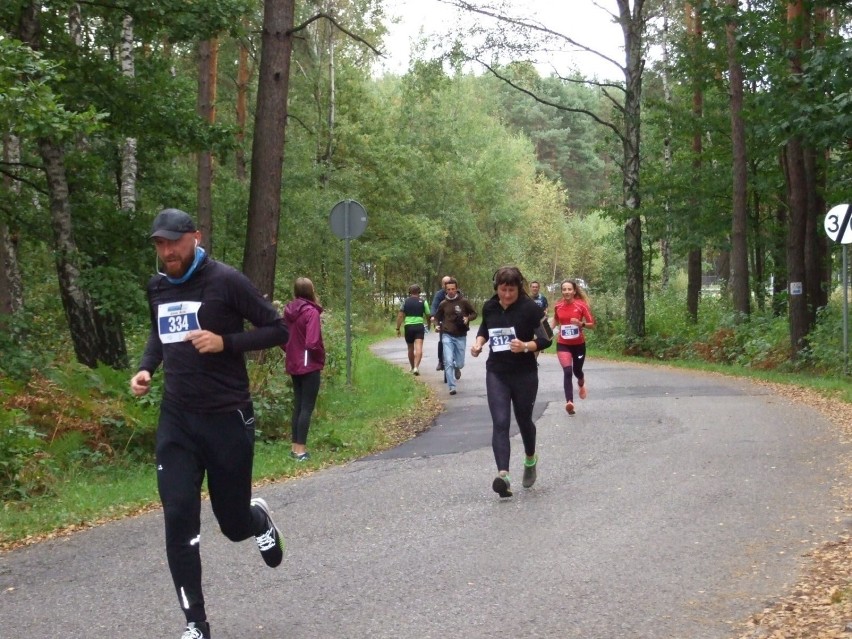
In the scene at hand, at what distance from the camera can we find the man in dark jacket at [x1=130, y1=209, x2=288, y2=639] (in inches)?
199

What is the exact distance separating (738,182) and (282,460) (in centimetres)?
1836

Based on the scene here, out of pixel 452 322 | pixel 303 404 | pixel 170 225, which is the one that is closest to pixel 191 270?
pixel 170 225

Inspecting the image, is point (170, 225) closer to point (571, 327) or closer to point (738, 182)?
point (571, 327)

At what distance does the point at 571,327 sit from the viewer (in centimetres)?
1535

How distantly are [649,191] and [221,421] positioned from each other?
2735 cm

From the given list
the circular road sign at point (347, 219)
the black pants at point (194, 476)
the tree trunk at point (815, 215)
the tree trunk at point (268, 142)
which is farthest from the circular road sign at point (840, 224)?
the black pants at point (194, 476)

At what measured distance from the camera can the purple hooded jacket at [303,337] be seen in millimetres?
11500

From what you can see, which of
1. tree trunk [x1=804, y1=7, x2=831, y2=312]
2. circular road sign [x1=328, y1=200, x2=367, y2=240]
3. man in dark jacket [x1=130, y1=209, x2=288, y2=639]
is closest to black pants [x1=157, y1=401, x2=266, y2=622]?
man in dark jacket [x1=130, y1=209, x2=288, y2=639]

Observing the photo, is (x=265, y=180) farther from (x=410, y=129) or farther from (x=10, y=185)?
(x=410, y=129)

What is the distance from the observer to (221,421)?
5230 mm

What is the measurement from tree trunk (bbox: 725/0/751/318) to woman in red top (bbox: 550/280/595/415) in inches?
491

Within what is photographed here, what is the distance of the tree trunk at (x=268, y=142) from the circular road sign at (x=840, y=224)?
31.4ft

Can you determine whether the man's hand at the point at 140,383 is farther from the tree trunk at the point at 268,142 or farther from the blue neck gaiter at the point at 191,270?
the tree trunk at the point at 268,142

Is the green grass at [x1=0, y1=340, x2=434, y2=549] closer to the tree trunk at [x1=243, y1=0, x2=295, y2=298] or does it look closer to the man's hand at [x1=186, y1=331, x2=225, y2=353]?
the tree trunk at [x1=243, y1=0, x2=295, y2=298]
